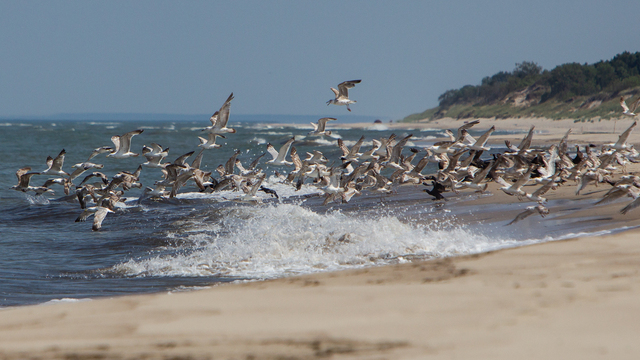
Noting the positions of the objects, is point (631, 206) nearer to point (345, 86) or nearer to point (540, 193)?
point (540, 193)

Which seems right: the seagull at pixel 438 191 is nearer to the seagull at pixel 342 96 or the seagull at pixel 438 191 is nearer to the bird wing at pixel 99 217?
the seagull at pixel 342 96

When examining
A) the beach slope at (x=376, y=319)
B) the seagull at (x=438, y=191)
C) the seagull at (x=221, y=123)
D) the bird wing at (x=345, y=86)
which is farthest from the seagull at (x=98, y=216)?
the beach slope at (x=376, y=319)

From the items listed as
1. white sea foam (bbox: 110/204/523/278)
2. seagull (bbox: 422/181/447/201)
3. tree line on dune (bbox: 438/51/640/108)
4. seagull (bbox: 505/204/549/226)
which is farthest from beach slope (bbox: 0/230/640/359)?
tree line on dune (bbox: 438/51/640/108)

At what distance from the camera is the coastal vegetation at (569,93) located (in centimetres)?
5850

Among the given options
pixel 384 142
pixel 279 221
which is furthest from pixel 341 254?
pixel 384 142

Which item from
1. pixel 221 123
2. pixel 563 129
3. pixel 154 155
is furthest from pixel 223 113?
pixel 563 129

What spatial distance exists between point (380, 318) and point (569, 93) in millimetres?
71338

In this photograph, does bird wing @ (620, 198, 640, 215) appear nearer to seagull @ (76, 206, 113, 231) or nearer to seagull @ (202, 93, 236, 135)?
seagull @ (202, 93, 236, 135)

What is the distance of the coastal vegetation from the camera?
58.5 meters

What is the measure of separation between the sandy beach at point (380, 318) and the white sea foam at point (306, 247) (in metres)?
3.73

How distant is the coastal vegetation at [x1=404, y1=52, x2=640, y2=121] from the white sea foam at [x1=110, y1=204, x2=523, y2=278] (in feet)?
143

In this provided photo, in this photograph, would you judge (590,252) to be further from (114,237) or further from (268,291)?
(114,237)

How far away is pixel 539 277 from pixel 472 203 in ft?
31.1

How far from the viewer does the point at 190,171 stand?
14.0 m
